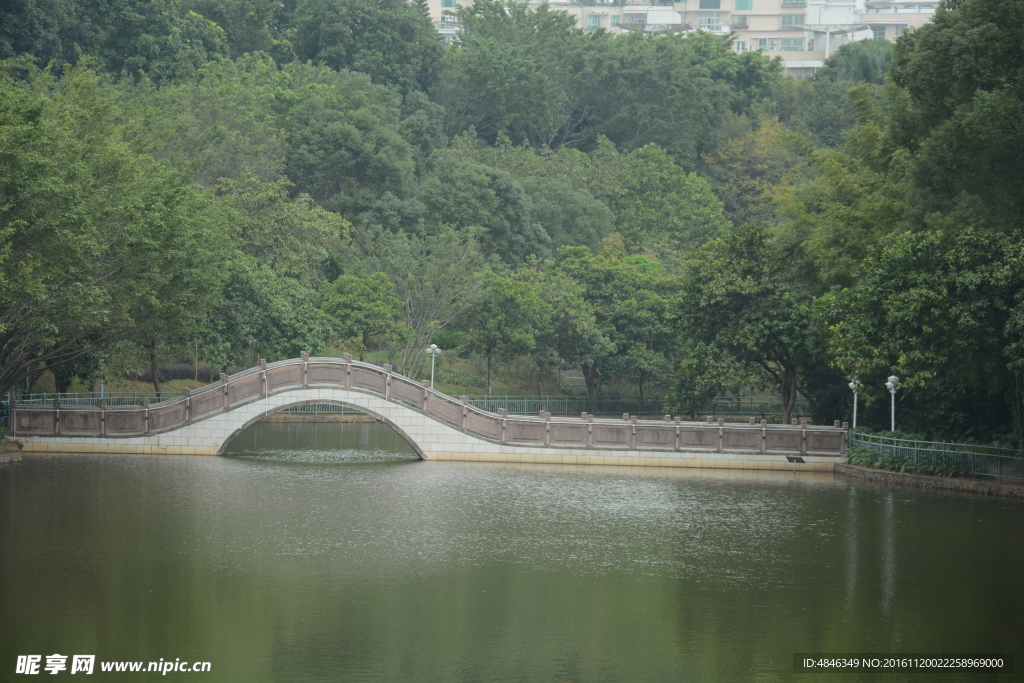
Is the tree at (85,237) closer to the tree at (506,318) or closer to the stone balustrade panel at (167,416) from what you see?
the stone balustrade panel at (167,416)

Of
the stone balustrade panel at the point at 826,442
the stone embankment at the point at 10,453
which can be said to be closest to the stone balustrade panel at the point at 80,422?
the stone embankment at the point at 10,453

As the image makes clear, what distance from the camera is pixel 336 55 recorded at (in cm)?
8081

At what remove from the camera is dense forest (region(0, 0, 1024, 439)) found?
102 ft

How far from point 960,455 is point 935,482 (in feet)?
3.66

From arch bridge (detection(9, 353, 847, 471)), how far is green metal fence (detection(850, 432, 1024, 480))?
2511 millimetres

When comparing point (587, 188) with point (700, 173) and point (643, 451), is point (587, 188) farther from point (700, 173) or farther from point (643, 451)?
point (643, 451)

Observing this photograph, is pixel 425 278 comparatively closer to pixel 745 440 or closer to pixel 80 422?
pixel 80 422

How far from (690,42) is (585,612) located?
84.1 metres

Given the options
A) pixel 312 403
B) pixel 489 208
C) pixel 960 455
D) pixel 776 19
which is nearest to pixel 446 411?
pixel 312 403

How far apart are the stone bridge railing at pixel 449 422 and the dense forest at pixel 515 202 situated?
3.00 metres

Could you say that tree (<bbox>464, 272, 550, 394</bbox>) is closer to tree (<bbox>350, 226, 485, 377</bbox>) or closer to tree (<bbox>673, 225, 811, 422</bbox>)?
tree (<bbox>350, 226, 485, 377</bbox>)

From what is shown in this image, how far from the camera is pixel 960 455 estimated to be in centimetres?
3219

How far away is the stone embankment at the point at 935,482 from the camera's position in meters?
30.0

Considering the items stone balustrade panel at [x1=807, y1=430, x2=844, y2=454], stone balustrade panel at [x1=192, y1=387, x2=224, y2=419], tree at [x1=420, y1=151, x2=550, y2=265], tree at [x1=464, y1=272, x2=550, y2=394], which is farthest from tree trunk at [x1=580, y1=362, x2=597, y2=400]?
stone balustrade panel at [x1=192, y1=387, x2=224, y2=419]
